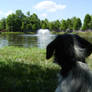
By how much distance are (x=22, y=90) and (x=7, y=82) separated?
2.92ft

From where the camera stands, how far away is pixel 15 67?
818cm

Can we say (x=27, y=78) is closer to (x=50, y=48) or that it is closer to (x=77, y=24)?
(x=50, y=48)

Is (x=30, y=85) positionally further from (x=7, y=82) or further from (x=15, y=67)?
(x=15, y=67)

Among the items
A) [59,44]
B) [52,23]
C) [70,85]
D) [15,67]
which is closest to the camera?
[70,85]

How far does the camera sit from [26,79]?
22.2 feet

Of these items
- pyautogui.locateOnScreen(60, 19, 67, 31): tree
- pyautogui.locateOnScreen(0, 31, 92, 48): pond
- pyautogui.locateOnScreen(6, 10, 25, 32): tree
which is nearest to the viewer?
pyautogui.locateOnScreen(0, 31, 92, 48): pond

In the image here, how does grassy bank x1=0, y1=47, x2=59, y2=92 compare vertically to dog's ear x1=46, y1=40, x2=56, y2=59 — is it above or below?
below

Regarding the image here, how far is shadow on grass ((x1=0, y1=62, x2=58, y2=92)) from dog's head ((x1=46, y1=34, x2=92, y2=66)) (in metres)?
2.93

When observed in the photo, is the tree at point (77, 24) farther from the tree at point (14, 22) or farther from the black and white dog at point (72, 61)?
the black and white dog at point (72, 61)

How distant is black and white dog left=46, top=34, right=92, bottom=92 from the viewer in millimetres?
2752

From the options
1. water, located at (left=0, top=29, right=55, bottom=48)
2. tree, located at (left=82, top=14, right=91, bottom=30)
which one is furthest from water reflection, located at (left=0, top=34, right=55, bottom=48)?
tree, located at (left=82, top=14, right=91, bottom=30)

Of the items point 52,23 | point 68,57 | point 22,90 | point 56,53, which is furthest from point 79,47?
point 52,23

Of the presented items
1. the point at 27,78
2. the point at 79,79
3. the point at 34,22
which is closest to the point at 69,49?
the point at 79,79

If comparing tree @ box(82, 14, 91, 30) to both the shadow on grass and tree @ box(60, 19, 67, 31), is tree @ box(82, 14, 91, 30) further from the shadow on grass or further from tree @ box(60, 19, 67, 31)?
the shadow on grass
